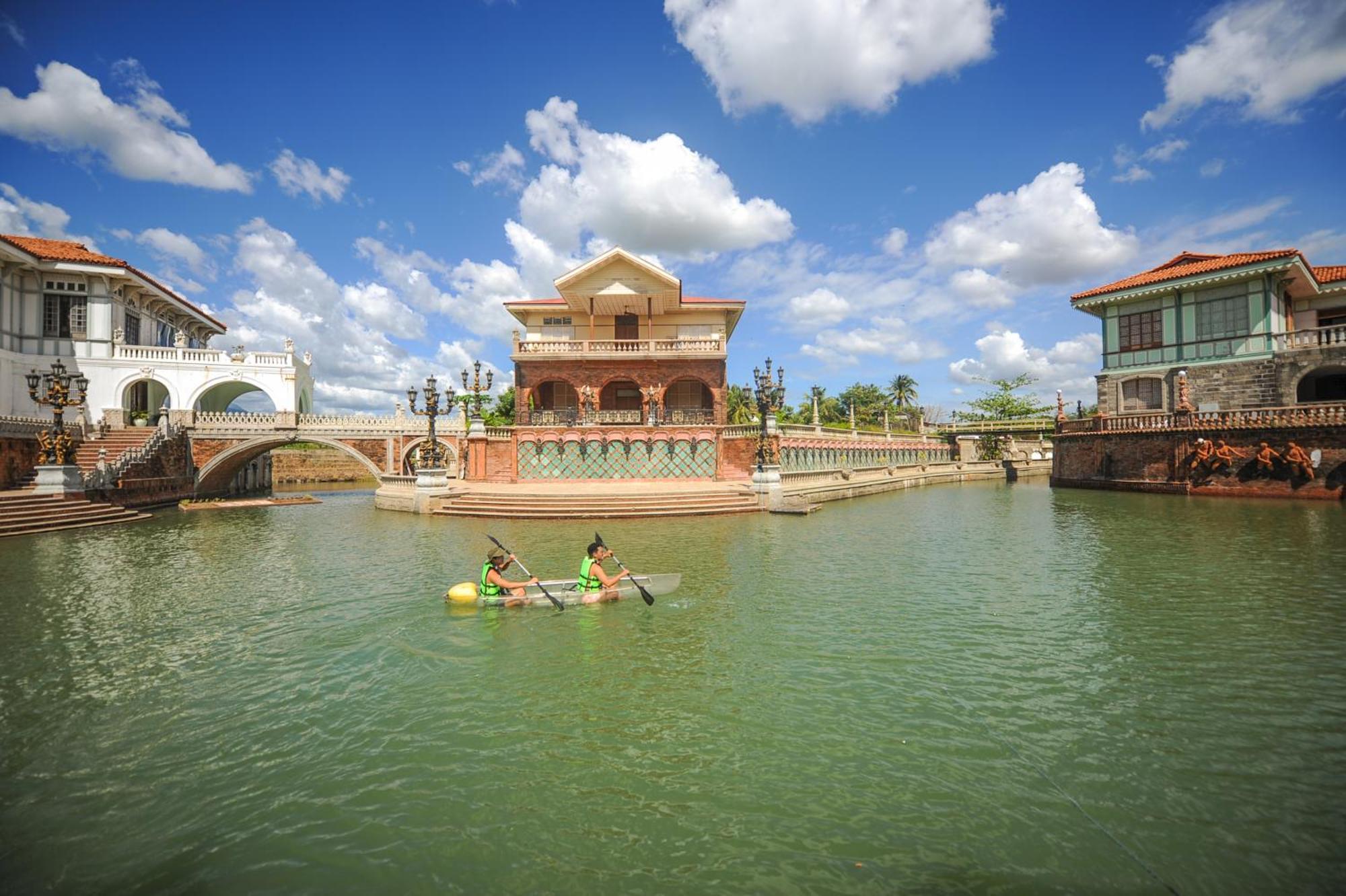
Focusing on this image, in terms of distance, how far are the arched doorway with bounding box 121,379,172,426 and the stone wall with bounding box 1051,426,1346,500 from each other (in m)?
52.2

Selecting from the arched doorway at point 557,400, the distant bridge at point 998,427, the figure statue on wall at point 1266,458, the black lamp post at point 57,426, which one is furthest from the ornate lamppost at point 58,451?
the distant bridge at point 998,427

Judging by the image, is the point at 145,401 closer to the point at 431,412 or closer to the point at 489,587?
the point at 431,412

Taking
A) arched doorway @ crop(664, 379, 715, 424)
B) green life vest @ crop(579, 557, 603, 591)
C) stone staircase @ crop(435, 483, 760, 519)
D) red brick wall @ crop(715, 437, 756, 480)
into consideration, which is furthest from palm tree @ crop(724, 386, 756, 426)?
green life vest @ crop(579, 557, 603, 591)

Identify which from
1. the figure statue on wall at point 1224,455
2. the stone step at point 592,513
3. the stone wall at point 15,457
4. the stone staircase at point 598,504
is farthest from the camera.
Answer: the figure statue on wall at point 1224,455

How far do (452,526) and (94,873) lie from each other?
17.0 m

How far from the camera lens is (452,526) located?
20.3 m

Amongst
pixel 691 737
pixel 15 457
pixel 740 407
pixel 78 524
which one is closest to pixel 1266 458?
pixel 691 737

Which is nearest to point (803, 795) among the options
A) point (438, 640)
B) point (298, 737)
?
point (298, 737)

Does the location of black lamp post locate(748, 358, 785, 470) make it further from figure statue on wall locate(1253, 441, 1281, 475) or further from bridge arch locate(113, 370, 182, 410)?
bridge arch locate(113, 370, 182, 410)

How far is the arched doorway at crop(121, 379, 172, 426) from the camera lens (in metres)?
32.8

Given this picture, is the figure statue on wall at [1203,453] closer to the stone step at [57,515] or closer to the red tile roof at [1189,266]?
the red tile roof at [1189,266]

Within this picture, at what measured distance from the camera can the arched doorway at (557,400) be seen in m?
33.2

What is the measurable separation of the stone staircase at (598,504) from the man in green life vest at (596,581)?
11.3 meters

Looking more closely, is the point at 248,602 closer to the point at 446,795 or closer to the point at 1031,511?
the point at 446,795
